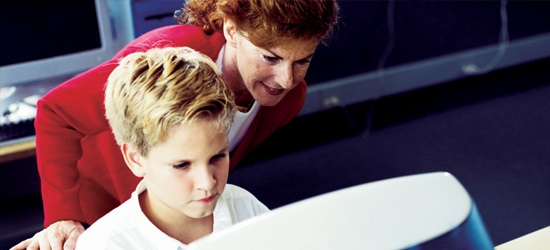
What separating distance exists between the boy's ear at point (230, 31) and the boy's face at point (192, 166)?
10.4 inches

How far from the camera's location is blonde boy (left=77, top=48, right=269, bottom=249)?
2.60 ft

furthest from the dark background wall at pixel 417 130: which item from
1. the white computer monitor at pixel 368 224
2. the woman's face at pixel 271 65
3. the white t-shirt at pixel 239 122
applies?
the white computer monitor at pixel 368 224

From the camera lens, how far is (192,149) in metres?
0.80

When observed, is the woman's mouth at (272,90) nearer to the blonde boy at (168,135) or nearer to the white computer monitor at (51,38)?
the blonde boy at (168,135)

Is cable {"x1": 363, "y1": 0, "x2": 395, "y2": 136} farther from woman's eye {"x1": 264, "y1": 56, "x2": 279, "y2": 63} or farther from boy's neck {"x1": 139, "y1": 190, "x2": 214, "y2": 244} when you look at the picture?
boy's neck {"x1": 139, "y1": 190, "x2": 214, "y2": 244}

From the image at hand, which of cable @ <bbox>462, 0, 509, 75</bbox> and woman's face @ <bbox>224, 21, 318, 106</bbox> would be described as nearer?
woman's face @ <bbox>224, 21, 318, 106</bbox>

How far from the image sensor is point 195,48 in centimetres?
107

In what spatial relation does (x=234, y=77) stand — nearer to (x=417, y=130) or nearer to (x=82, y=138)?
(x=82, y=138)

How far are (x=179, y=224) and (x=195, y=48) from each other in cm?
31

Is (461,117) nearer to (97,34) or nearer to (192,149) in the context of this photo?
(97,34)

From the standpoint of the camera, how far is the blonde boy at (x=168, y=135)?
0.79m

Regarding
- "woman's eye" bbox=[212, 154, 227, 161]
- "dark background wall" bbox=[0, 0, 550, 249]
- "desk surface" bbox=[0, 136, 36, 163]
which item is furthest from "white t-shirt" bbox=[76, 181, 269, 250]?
"dark background wall" bbox=[0, 0, 550, 249]

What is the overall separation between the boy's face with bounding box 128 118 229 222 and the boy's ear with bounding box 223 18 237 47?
0.26 m

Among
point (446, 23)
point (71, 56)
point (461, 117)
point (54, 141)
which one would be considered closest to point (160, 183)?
point (54, 141)
